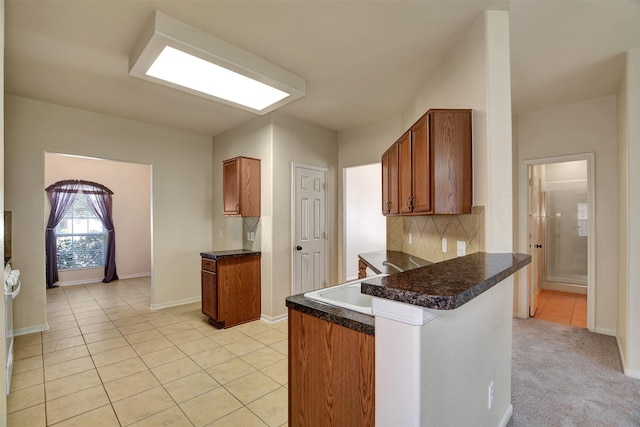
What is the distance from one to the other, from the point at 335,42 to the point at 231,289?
3.00 meters

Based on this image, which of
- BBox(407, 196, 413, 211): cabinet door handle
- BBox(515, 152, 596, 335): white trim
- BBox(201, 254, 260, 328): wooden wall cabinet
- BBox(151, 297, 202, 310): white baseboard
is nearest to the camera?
BBox(407, 196, 413, 211): cabinet door handle

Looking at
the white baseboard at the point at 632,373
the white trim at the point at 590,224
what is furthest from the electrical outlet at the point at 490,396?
the white trim at the point at 590,224

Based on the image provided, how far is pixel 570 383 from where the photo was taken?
2.45m

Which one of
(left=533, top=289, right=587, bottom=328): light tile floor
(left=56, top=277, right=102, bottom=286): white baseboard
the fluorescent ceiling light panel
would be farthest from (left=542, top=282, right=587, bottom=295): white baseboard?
(left=56, top=277, right=102, bottom=286): white baseboard

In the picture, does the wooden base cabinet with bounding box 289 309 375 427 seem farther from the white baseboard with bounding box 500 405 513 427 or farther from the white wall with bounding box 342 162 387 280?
the white wall with bounding box 342 162 387 280

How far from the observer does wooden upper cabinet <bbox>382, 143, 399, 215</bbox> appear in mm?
2900

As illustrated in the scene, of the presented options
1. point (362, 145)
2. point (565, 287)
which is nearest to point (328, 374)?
point (362, 145)

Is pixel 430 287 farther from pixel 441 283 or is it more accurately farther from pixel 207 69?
pixel 207 69

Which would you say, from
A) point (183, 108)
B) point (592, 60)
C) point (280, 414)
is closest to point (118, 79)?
point (183, 108)

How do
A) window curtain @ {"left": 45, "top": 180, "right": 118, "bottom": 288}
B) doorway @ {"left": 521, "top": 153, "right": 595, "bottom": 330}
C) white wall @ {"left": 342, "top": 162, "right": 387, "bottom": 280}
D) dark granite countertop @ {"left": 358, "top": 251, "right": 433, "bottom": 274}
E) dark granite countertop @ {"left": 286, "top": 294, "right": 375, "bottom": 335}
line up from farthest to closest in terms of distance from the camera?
white wall @ {"left": 342, "top": 162, "right": 387, "bottom": 280} → window curtain @ {"left": 45, "top": 180, "right": 118, "bottom": 288} → doorway @ {"left": 521, "top": 153, "right": 595, "bottom": 330} → dark granite countertop @ {"left": 358, "top": 251, "right": 433, "bottom": 274} → dark granite countertop @ {"left": 286, "top": 294, "right": 375, "bottom": 335}

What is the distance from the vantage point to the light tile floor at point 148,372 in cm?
208

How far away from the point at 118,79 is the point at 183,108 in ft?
2.81

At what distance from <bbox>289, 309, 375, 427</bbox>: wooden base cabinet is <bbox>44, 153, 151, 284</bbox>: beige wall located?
6.01m

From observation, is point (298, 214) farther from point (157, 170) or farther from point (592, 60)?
point (592, 60)
